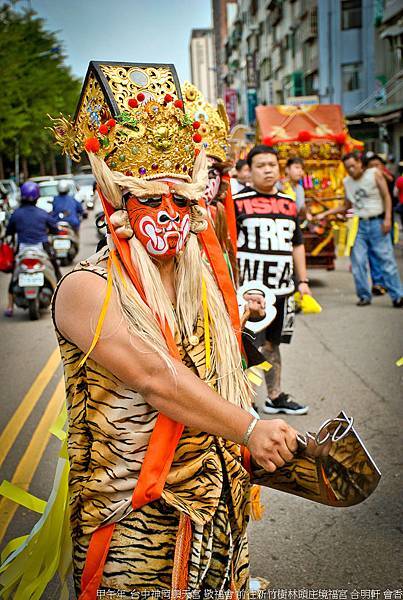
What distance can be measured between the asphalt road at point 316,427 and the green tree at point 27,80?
24249mm

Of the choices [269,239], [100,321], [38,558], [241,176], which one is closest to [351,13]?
[241,176]

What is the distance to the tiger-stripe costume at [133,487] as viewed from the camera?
219 centimetres

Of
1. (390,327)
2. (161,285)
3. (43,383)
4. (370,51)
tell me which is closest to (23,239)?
(43,383)

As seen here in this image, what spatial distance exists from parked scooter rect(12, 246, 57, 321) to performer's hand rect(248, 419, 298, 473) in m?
8.55

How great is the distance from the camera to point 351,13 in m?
39.4

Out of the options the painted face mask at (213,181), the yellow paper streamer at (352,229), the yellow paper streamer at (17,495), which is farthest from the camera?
the yellow paper streamer at (352,229)

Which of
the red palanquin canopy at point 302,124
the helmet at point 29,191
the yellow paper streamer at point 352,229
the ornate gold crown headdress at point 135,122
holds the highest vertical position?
the red palanquin canopy at point 302,124

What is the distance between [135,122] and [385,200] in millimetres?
8482

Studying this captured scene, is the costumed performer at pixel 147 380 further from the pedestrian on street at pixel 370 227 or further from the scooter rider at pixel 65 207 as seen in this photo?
the scooter rider at pixel 65 207

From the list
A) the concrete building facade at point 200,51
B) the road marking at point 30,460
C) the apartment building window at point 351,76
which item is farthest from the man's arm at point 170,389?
the concrete building facade at point 200,51

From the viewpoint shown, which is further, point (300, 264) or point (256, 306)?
point (300, 264)

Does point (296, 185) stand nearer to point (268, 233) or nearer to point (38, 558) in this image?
point (268, 233)

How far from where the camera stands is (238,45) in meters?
83.3

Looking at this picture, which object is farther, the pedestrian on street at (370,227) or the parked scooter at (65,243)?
the parked scooter at (65,243)
